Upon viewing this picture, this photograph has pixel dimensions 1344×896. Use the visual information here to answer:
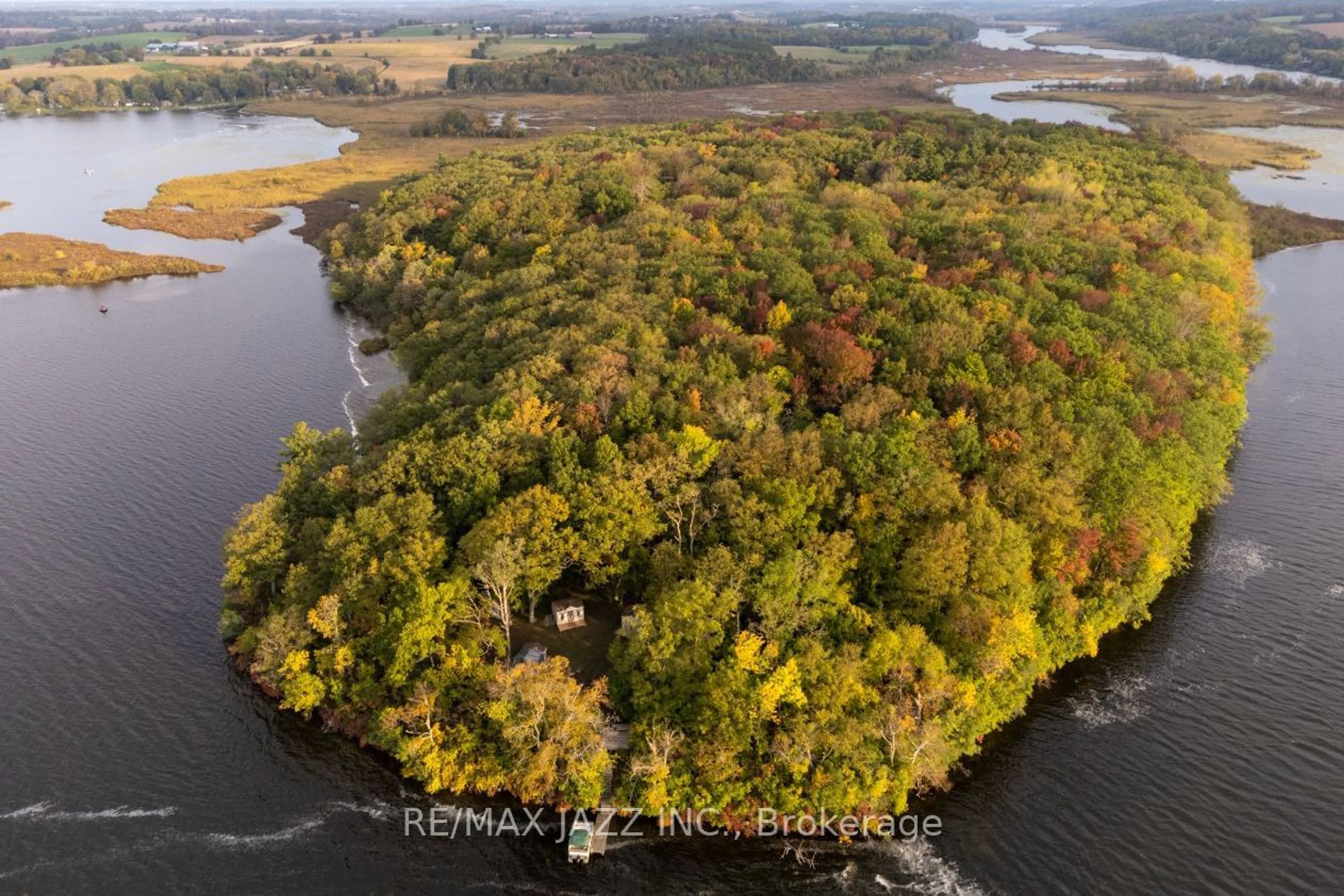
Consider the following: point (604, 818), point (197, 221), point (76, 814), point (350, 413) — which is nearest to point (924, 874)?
point (604, 818)

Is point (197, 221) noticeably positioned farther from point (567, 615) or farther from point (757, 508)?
point (757, 508)

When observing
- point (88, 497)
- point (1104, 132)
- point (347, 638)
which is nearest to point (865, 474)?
point (347, 638)

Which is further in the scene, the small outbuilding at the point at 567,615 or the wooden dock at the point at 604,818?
the small outbuilding at the point at 567,615

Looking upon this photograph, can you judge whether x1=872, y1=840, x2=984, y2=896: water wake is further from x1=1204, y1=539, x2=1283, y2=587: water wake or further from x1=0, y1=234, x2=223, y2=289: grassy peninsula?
x1=0, y1=234, x2=223, y2=289: grassy peninsula

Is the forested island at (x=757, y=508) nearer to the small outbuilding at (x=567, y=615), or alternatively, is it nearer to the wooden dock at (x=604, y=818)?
the wooden dock at (x=604, y=818)

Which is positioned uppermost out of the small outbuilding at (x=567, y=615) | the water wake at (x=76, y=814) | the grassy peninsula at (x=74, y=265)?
the grassy peninsula at (x=74, y=265)

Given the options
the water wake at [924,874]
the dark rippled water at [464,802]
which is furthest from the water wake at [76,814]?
the water wake at [924,874]

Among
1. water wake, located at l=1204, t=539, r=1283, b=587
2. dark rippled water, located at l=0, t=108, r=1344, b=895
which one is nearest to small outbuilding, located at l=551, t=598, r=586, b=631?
dark rippled water, located at l=0, t=108, r=1344, b=895
